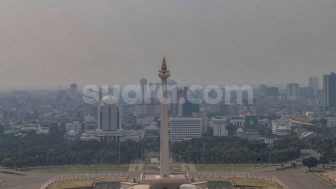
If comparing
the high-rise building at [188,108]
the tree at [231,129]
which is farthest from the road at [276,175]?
the high-rise building at [188,108]

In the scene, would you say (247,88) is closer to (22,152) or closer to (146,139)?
(146,139)

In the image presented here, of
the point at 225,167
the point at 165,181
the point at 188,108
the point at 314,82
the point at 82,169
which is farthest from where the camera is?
the point at 314,82

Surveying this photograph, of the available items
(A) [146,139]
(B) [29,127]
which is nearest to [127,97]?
(B) [29,127]

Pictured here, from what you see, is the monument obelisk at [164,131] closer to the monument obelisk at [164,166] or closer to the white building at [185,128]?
the monument obelisk at [164,166]

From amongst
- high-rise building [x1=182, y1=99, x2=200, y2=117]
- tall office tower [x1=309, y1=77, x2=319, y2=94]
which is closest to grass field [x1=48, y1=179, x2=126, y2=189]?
high-rise building [x1=182, y1=99, x2=200, y2=117]

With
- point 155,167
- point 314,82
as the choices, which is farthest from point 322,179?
point 314,82

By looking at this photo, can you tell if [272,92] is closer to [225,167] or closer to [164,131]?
[225,167]
